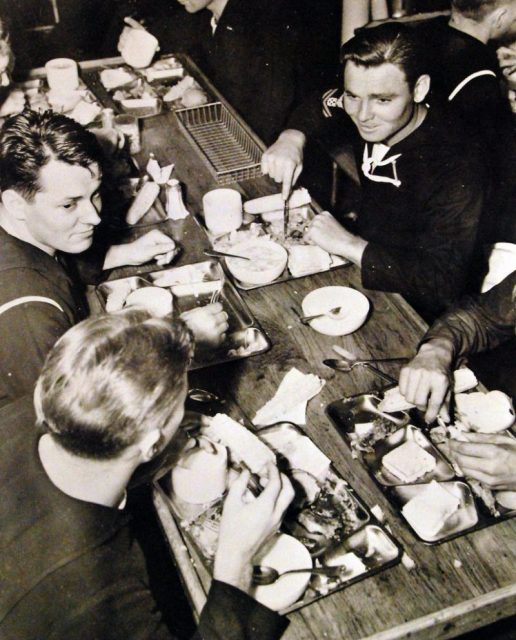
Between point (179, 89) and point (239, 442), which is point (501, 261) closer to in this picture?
point (239, 442)

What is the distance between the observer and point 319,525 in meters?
1.63

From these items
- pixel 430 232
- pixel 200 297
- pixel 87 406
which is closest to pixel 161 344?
pixel 87 406

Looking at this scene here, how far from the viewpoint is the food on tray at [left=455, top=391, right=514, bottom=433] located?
1.85 meters

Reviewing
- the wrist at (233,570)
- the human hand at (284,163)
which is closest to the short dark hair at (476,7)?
the human hand at (284,163)

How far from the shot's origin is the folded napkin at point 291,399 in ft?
6.26

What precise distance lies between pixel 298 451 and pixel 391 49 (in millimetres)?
1769

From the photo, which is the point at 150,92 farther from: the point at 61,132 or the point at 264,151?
the point at 61,132

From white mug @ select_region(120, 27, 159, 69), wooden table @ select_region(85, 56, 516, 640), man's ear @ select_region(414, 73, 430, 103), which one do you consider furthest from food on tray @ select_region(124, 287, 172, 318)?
white mug @ select_region(120, 27, 159, 69)

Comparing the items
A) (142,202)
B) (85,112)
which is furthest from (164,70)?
(142,202)

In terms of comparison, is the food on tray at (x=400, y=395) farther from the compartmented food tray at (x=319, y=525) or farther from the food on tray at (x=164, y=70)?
the food on tray at (x=164, y=70)

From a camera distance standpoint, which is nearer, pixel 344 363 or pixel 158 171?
pixel 344 363

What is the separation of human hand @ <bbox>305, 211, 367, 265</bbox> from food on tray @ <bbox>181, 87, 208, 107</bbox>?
60.5 inches

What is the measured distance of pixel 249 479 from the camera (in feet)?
5.57

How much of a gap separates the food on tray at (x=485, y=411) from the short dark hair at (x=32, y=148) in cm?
170
